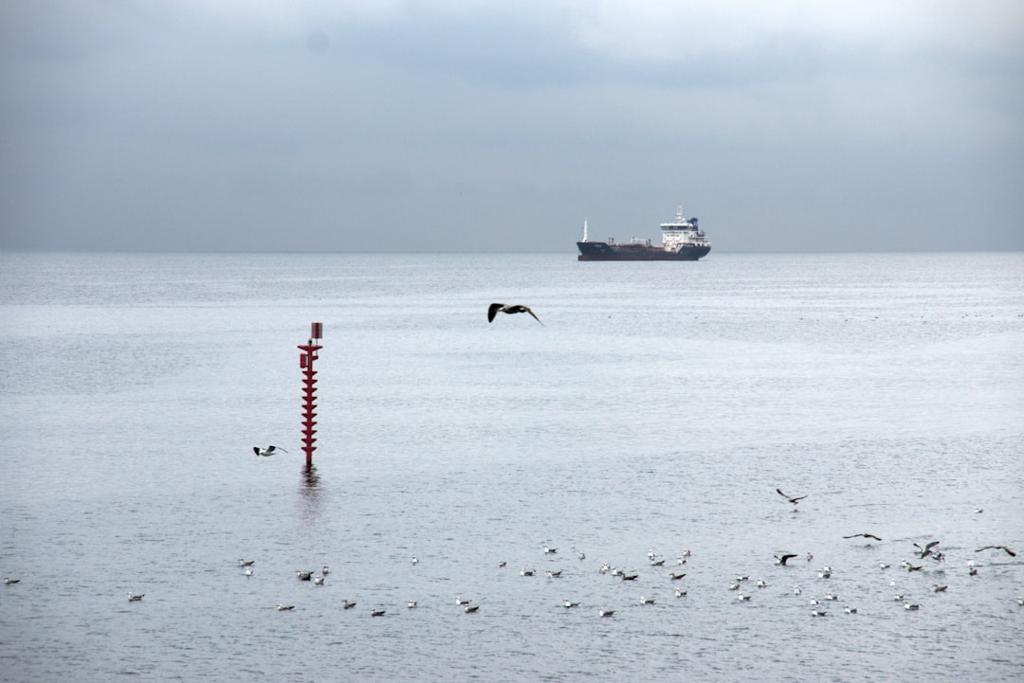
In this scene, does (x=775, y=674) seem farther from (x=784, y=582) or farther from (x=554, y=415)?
(x=554, y=415)

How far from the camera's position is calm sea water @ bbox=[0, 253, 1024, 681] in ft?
81.4

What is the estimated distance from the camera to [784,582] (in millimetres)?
28828

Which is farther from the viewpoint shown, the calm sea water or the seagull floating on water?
the seagull floating on water

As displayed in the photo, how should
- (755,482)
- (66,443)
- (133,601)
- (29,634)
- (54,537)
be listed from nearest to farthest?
(29,634), (133,601), (54,537), (755,482), (66,443)

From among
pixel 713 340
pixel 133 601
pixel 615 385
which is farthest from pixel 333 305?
pixel 133 601

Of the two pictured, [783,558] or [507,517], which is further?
[507,517]

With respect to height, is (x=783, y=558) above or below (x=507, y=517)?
above

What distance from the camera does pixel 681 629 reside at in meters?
25.8

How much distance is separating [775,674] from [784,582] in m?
5.57

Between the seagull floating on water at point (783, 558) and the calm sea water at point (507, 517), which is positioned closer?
the calm sea water at point (507, 517)

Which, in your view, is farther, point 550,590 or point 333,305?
point 333,305

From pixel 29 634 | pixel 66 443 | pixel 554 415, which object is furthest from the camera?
pixel 554 415

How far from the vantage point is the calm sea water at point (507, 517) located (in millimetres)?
24812

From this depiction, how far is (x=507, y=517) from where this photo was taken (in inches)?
1399
